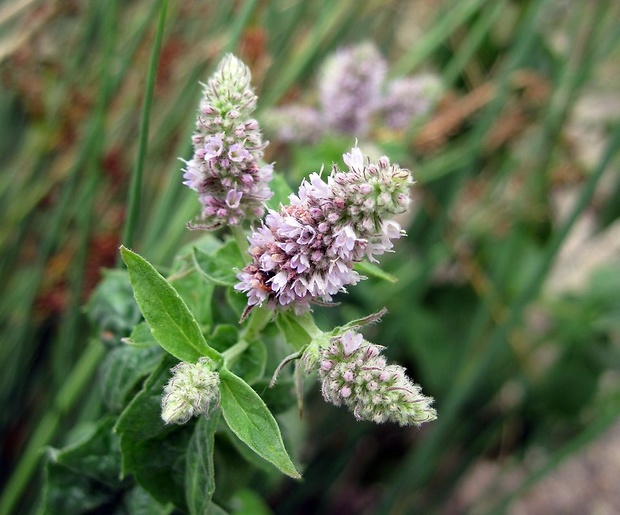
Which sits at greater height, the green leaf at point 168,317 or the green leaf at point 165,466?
the green leaf at point 168,317

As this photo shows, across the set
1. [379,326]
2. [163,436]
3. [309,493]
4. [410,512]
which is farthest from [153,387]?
[410,512]

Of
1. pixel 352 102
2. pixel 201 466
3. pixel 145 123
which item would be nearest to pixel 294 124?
pixel 352 102

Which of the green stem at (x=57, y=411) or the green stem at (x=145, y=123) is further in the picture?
the green stem at (x=57, y=411)

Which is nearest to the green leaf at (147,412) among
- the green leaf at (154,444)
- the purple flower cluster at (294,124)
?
the green leaf at (154,444)

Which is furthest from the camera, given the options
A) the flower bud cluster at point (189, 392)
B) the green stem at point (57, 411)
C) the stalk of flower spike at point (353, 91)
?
the stalk of flower spike at point (353, 91)

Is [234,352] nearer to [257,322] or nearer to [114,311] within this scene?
[257,322]

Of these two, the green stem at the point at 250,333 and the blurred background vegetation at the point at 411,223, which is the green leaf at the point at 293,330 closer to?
the green stem at the point at 250,333

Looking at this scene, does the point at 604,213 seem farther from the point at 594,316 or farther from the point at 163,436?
the point at 163,436
